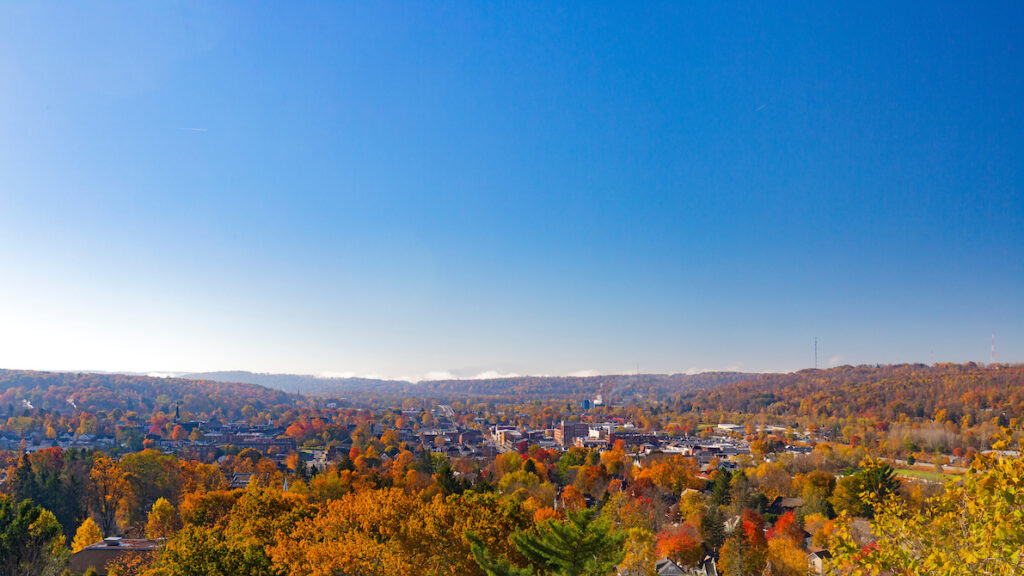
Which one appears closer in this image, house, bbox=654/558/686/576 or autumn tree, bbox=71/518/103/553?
house, bbox=654/558/686/576

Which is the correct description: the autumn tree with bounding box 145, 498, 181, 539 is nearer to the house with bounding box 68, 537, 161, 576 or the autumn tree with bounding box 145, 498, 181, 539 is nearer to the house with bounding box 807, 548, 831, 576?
the house with bounding box 68, 537, 161, 576

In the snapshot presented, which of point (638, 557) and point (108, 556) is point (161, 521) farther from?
point (638, 557)

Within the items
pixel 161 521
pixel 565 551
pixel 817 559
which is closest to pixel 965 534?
pixel 565 551

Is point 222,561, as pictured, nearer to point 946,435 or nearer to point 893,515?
point 893,515

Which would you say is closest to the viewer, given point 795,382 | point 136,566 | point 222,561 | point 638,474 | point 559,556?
point 222,561

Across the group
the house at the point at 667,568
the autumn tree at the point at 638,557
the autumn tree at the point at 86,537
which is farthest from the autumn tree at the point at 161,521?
the house at the point at 667,568

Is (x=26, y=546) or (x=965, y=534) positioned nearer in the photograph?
(x=965, y=534)

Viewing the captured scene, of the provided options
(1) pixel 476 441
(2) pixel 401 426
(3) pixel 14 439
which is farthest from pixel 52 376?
(1) pixel 476 441

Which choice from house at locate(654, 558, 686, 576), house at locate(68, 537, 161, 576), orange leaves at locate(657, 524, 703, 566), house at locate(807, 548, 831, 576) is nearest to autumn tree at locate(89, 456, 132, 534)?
house at locate(68, 537, 161, 576)
